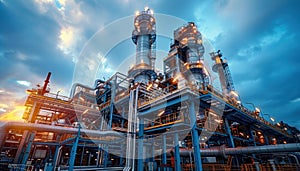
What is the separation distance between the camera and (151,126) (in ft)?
63.1

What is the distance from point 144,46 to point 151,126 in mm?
21867

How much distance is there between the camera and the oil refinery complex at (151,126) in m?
14.8

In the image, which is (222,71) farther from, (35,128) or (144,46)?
(35,128)

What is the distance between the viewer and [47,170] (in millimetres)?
11992

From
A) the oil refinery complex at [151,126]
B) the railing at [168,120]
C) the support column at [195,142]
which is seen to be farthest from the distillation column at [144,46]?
the support column at [195,142]

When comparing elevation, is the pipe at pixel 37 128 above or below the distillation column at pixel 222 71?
below

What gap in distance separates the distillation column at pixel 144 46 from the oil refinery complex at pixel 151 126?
0.22 metres

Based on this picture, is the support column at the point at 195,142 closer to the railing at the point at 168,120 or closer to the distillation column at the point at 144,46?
the railing at the point at 168,120

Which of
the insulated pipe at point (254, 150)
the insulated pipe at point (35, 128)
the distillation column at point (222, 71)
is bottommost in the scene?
the insulated pipe at point (254, 150)

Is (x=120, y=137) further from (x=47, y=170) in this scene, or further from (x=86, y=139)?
(x=47, y=170)

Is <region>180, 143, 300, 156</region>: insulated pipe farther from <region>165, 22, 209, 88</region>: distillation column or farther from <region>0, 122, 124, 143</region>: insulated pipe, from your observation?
<region>165, 22, 209, 88</region>: distillation column

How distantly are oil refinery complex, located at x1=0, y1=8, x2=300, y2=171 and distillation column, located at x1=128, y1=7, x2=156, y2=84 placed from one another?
8.7 inches

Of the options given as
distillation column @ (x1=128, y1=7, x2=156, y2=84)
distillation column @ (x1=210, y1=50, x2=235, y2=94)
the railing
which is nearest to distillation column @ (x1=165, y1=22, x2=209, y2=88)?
distillation column @ (x1=128, y1=7, x2=156, y2=84)

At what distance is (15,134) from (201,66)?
38.1 meters
